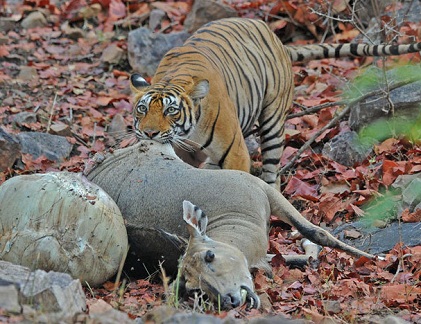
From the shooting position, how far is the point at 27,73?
38.3 ft

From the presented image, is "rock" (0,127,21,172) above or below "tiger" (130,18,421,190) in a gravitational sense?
below

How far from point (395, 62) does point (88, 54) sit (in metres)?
4.37

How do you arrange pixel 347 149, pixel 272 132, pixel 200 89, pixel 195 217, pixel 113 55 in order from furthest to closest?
pixel 113 55 < pixel 272 132 < pixel 347 149 < pixel 200 89 < pixel 195 217

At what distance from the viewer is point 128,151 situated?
6.71 meters

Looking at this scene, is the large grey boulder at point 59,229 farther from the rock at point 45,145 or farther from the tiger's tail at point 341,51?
the tiger's tail at point 341,51

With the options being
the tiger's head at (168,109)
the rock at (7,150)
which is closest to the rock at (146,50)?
the rock at (7,150)

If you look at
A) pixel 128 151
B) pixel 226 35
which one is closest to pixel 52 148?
pixel 226 35

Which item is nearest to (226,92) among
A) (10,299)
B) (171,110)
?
(171,110)

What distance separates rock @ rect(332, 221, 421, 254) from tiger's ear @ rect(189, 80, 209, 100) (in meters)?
1.62

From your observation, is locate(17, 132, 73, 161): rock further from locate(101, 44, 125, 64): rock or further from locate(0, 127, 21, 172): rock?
locate(101, 44, 125, 64): rock

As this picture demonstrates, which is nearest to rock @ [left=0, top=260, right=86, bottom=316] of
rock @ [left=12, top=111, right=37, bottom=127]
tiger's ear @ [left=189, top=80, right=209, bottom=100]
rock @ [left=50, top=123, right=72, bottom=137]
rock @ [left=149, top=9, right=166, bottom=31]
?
tiger's ear @ [left=189, top=80, right=209, bottom=100]

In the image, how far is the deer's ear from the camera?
5.57m

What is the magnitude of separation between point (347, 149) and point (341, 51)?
122cm

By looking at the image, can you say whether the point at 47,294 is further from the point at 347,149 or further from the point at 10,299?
the point at 347,149
